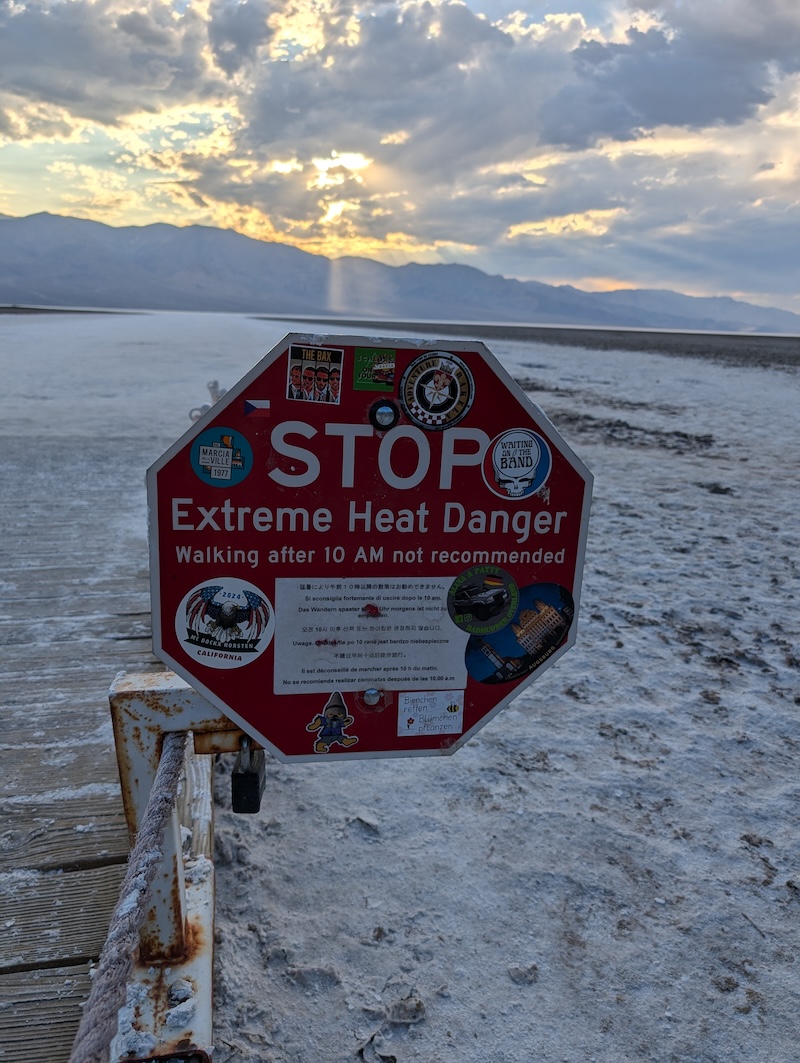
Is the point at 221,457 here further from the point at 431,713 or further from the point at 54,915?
the point at 54,915

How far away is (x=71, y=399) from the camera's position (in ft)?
41.5

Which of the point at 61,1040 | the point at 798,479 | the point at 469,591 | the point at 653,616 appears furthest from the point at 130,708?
the point at 798,479

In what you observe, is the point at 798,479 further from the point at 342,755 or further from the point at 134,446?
the point at 342,755

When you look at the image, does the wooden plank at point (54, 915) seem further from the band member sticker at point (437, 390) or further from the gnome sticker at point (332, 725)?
the band member sticker at point (437, 390)

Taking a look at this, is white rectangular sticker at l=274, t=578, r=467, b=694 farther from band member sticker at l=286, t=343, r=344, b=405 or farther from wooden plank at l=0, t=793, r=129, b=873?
wooden plank at l=0, t=793, r=129, b=873

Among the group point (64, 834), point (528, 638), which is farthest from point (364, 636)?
point (64, 834)

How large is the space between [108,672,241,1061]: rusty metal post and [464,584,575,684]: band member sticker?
476 mm

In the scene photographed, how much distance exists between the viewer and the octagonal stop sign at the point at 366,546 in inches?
49.2

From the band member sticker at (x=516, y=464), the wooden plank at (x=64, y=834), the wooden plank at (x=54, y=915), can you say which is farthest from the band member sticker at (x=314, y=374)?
the wooden plank at (x=64, y=834)

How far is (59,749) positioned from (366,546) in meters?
1.87

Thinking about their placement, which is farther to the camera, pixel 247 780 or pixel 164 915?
pixel 164 915

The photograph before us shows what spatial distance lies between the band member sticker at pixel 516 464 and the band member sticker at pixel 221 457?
1.35 ft

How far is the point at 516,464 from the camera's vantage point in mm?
1346

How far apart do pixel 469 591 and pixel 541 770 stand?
187 centimetres
